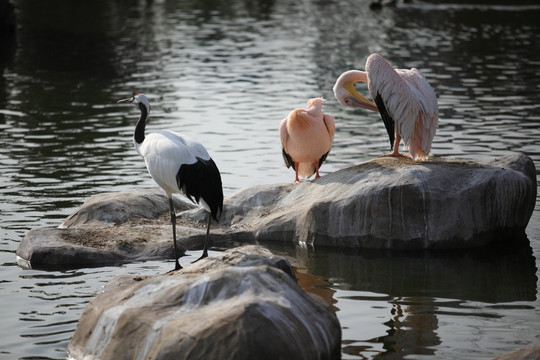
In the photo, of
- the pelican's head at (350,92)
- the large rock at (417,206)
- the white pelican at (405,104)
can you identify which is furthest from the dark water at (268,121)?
the pelican's head at (350,92)

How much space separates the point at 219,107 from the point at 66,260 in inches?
404

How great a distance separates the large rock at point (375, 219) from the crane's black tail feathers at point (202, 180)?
49.4 inches

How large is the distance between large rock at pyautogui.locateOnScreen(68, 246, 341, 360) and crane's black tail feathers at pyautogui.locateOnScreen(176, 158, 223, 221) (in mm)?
1836

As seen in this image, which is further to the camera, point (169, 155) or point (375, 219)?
point (375, 219)

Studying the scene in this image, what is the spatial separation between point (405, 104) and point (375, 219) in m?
1.61

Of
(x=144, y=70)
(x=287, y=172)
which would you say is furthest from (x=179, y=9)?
(x=287, y=172)

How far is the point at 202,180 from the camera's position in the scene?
973 centimetres

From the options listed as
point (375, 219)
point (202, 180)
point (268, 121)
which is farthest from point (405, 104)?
point (268, 121)

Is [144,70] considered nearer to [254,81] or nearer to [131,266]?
[254,81]

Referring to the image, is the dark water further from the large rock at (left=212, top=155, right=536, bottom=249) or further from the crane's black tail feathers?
the crane's black tail feathers

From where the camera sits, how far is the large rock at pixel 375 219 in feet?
34.9

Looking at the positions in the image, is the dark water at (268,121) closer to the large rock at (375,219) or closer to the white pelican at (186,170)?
the large rock at (375,219)

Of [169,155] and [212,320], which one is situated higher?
[169,155]

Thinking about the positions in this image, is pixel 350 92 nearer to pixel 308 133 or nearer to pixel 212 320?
pixel 308 133
